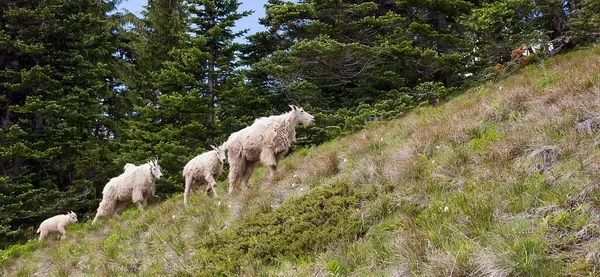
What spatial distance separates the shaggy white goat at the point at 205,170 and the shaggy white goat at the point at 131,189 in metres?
1.37

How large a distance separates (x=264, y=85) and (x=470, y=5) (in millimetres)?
9610

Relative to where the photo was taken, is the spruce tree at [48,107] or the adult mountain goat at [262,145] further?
the spruce tree at [48,107]

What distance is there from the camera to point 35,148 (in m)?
16.3

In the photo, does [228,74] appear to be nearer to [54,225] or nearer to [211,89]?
[211,89]

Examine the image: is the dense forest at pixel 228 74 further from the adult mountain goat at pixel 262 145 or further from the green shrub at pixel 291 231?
the green shrub at pixel 291 231

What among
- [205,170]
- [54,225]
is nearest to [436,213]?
[205,170]

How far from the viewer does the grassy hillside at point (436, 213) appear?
3279 mm

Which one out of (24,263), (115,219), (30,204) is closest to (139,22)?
(30,204)

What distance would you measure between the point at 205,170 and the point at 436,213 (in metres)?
8.23

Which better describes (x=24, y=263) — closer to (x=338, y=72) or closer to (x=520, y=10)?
(x=338, y=72)

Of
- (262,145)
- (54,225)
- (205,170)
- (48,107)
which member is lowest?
(54,225)

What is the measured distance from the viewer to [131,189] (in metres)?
12.8

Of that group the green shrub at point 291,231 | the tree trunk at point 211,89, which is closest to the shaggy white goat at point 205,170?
the green shrub at point 291,231

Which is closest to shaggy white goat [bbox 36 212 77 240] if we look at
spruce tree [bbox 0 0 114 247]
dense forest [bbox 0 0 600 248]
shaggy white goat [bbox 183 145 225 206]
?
dense forest [bbox 0 0 600 248]
